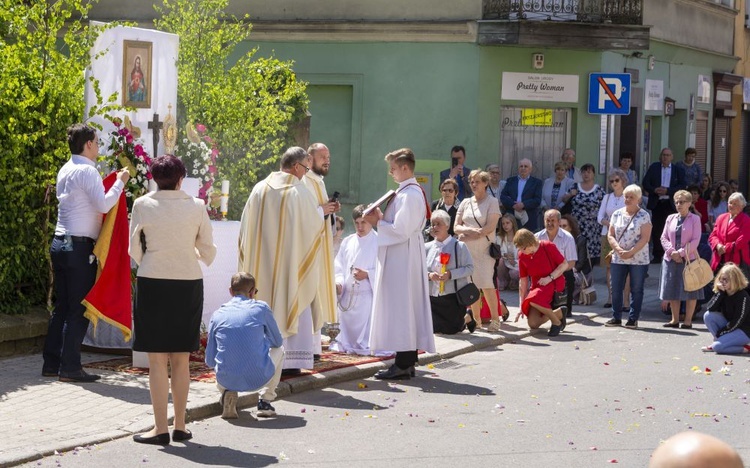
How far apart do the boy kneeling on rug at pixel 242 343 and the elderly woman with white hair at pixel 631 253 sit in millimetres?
7912

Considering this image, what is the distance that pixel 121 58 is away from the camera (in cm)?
1230

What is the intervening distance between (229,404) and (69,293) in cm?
187

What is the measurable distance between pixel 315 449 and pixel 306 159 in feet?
10.5

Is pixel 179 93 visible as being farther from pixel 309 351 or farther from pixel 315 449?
pixel 315 449

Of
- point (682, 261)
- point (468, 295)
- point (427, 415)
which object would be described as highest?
point (682, 261)

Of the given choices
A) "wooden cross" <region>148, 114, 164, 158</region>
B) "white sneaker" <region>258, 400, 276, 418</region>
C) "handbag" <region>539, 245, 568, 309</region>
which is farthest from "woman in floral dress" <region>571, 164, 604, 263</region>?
"white sneaker" <region>258, 400, 276, 418</region>

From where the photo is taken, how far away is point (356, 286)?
13219 mm

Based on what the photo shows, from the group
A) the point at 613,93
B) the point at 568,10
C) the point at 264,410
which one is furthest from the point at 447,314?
the point at 568,10

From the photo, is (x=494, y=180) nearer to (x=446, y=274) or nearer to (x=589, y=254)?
(x=589, y=254)

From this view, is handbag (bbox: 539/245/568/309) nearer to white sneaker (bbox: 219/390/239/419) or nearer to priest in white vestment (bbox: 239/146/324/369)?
priest in white vestment (bbox: 239/146/324/369)

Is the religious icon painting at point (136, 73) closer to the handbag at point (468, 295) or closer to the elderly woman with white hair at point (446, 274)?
the elderly woman with white hair at point (446, 274)

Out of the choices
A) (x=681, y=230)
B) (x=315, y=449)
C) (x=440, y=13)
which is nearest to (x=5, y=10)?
(x=315, y=449)

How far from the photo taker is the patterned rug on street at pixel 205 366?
35.2 feet

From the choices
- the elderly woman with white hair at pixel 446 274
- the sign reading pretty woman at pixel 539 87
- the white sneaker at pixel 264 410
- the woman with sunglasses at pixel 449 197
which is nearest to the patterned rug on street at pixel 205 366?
the white sneaker at pixel 264 410
